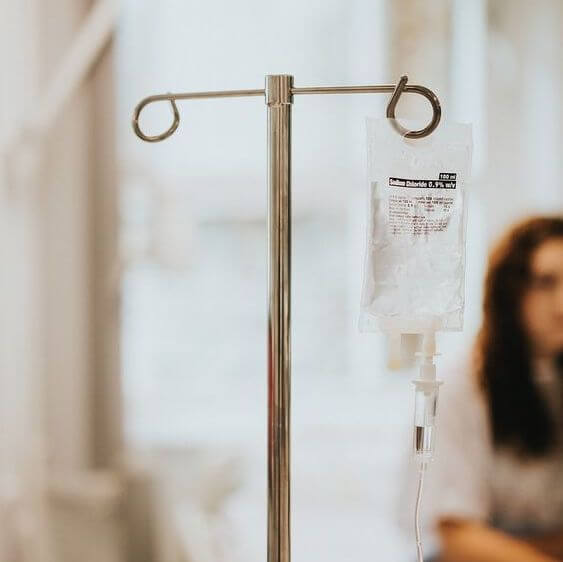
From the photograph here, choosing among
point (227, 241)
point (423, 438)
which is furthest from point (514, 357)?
point (423, 438)

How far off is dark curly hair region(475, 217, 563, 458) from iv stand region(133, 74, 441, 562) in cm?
102

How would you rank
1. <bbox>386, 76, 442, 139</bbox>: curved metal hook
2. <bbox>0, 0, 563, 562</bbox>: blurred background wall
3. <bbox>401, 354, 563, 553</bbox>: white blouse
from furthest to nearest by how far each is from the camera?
1. <bbox>0, 0, 563, 562</bbox>: blurred background wall
2. <bbox>401, 354, 563, 553</bbox>: white blouse
3. <bbox>386, 76, 442, 139</bbox>: curved metal hook

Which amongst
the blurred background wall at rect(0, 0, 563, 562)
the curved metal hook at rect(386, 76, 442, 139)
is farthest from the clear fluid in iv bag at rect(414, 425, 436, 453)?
the blurred background wall at rect(0, 0, 563, 562)

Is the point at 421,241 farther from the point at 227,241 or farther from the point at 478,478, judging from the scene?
the point at 227,241

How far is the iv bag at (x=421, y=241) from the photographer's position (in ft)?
1.61

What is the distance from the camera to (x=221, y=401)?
1.86 metres

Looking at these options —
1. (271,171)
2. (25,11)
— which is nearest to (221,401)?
(25,11)

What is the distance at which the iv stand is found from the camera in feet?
1.64

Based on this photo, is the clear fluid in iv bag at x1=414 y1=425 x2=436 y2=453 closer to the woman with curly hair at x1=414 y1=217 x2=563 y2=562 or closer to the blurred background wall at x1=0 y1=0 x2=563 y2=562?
the woman with curly hair at x1=414 y1=217 x2=563 y2=562

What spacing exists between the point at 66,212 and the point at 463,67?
957 millimetres

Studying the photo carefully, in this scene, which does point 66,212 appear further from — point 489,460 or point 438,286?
point 438,286

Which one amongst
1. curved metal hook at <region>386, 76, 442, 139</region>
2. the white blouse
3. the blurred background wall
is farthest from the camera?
the blurred background wall

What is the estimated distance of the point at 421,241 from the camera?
19.5 inches

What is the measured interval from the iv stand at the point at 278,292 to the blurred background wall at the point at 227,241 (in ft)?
3.64
